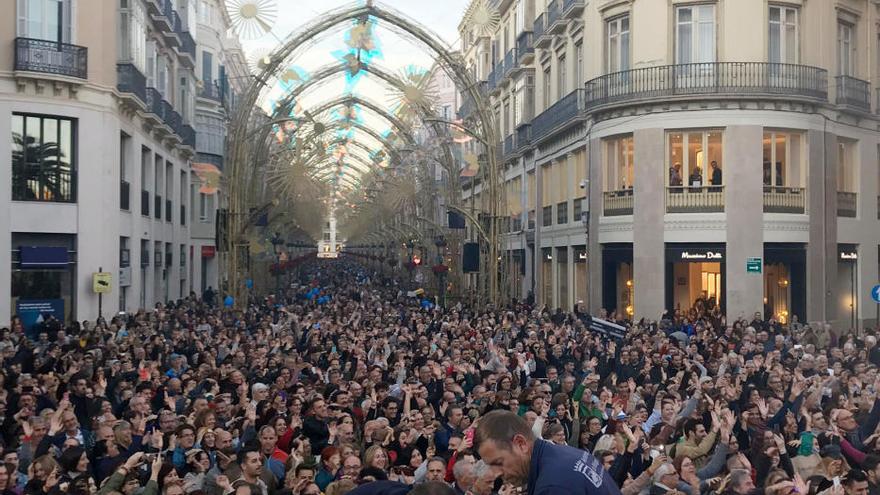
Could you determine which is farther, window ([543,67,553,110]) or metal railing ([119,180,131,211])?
window ([543,67,553,110])

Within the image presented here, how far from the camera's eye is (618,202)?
36312mm

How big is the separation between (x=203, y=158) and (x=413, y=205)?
12602 mm

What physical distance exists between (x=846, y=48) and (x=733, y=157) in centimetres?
656

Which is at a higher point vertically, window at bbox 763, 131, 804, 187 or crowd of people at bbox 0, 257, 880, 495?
window at bbox 763, 131, 804, 187

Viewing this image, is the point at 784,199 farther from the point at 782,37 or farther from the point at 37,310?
the point at 37,310

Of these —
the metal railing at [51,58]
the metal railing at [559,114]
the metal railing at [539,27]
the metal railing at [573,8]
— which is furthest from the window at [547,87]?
the metal railing at [51,58]

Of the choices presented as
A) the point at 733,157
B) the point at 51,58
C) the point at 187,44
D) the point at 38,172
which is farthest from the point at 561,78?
the point at 38,172

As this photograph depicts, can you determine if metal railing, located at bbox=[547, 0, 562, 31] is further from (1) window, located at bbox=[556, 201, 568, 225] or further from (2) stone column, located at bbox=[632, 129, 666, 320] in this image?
(2) stone column, located at bbox=[632, 129, 666, 320]

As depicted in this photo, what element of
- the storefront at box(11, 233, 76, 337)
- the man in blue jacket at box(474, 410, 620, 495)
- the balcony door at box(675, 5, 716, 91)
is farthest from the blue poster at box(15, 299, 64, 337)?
the man in blue jacket at box(474, 410, 620, 495)

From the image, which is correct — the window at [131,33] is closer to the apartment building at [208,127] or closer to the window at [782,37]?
the apartment building at [208,127]

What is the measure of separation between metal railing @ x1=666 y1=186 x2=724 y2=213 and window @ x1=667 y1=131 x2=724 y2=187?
0.17 m

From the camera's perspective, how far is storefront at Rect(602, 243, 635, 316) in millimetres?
36906

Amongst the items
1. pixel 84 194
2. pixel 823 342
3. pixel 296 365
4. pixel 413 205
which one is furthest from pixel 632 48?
pixel 413 205

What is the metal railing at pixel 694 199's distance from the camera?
110 feet
